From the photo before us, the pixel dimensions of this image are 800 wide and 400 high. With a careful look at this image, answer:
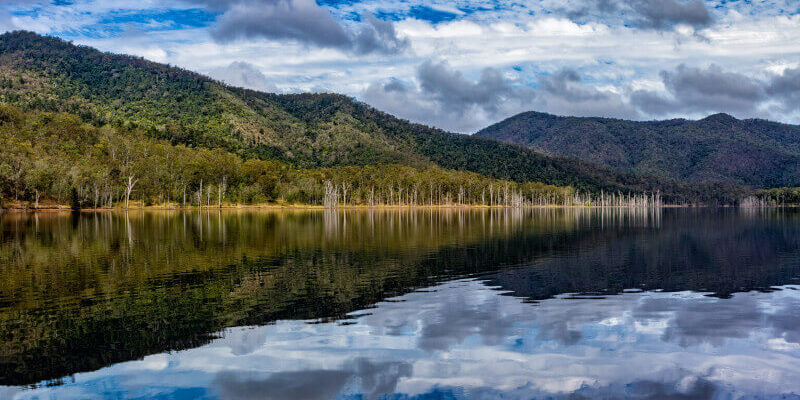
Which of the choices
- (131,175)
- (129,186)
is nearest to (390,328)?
(129,186)

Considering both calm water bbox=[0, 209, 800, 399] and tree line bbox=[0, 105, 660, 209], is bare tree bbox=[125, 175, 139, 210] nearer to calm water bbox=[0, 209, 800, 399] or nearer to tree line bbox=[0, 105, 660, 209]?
tree line bbox=[0, 105, 660, 209]

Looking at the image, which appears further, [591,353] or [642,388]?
[591,353]

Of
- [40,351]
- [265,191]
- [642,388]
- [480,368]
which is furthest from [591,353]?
[265,191]

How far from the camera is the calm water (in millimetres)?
13539

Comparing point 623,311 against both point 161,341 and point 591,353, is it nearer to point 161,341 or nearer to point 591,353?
point 591,353

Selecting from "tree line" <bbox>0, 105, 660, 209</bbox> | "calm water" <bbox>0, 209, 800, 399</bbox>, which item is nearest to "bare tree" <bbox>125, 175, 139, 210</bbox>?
"tree line" <bbox>0, 105, 660, 209</bbox>

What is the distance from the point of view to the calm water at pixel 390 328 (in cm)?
1354

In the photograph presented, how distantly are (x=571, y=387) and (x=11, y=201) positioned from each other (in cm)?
13389

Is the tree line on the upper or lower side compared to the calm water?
upper

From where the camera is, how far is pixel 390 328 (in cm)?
1883

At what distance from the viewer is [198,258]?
1476 inches

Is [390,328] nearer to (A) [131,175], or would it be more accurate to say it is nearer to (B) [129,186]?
(B) [129,186]

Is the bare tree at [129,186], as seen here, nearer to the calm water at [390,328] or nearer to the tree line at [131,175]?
the tree line at [131,175]

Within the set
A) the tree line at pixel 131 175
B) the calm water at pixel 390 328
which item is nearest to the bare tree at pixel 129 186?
the tree line at pixel 131 175
